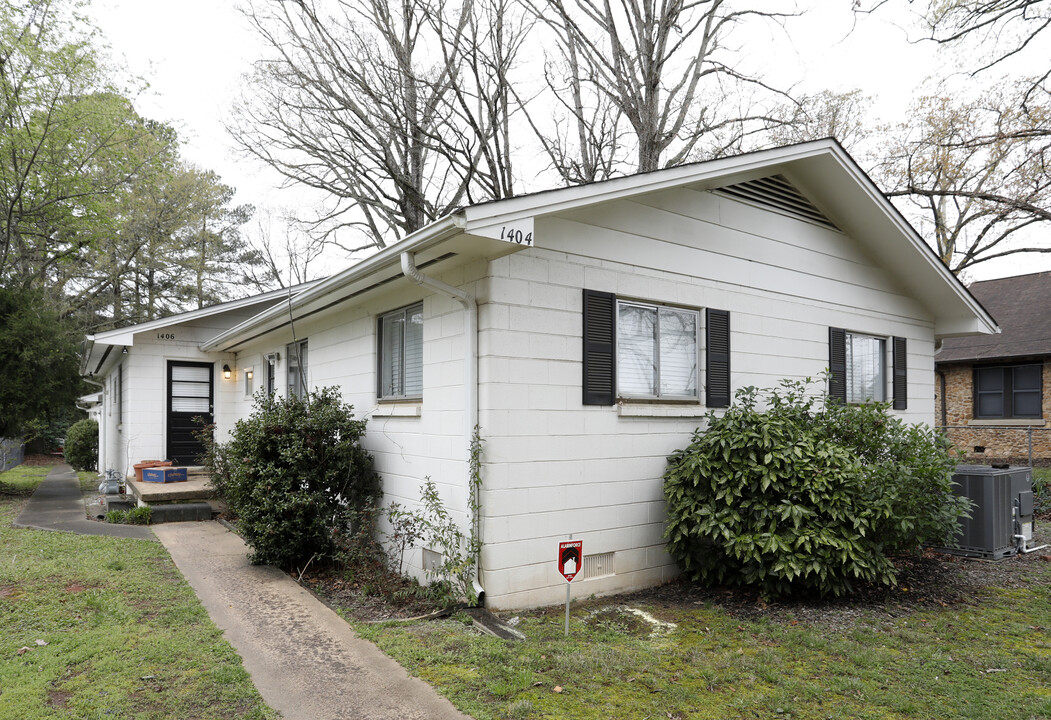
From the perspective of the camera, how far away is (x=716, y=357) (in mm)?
6738

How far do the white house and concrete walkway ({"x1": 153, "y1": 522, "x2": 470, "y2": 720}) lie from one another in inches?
45.8

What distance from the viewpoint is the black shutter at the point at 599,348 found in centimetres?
577

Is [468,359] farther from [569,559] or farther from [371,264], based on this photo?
[569,559]

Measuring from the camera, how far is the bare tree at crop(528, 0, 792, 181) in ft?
43.3

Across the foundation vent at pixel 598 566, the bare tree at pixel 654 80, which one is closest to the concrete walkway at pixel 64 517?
the foundation vent at pixel 598 566

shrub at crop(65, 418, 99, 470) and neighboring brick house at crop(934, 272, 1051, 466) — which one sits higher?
neighboring brick house at crop(934, 272, 1051, 466)

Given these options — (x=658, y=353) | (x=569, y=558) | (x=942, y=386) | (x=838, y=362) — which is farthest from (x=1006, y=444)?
(x=569, y=558)

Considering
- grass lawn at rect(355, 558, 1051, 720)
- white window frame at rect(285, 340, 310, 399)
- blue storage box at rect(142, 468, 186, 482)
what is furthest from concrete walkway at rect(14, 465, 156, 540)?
grass lawn at rect(355, 558, 1051, 720)

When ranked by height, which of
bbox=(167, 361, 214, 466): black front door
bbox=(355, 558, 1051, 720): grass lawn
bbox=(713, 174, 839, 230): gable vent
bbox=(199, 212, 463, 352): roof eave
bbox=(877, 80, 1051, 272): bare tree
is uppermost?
bbox=(877, 80, 1051, 272): bare tree

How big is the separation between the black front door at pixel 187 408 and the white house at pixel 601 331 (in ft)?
17.7

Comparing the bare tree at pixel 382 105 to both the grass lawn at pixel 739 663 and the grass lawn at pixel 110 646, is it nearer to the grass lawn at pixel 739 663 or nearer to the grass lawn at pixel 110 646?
the grass lawn at pixel 110 646

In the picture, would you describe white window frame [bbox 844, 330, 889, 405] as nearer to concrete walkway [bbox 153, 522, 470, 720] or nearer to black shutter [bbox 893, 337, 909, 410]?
black shutter [bbox 893, 337, 909, 410]

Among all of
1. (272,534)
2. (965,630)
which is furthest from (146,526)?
(965,630)

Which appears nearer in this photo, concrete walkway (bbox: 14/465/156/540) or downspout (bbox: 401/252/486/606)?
downspout (bbox: 401/252/486/606)
